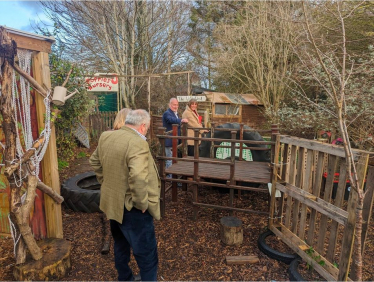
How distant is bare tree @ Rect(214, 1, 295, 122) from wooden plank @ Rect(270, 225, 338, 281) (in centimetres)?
761

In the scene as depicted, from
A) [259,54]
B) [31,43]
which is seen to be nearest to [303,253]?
[31,43]

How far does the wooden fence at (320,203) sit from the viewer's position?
2.12m

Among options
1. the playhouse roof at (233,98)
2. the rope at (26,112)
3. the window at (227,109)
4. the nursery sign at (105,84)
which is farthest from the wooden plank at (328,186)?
the window at (227,109)

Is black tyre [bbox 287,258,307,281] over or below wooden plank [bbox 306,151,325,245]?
below

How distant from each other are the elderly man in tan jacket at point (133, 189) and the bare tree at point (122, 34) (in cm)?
1032

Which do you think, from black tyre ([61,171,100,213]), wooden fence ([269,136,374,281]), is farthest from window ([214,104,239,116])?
wooden fence ([269,136,374,281])

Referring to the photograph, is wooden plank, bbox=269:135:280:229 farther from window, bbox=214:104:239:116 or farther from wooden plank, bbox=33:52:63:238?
window, bbox=214:104:239:116

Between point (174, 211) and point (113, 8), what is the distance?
1048 cm

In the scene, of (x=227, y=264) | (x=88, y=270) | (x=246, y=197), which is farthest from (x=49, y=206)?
(x=246, y=197)

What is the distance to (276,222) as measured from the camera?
135 inches

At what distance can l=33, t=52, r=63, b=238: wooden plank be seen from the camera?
2847mm

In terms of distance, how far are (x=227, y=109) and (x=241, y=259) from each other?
436 inches

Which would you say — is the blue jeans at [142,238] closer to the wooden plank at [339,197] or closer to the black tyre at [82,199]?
the wooden plank at [339,197]

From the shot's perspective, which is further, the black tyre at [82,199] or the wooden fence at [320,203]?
the black tyre at [82,199]
